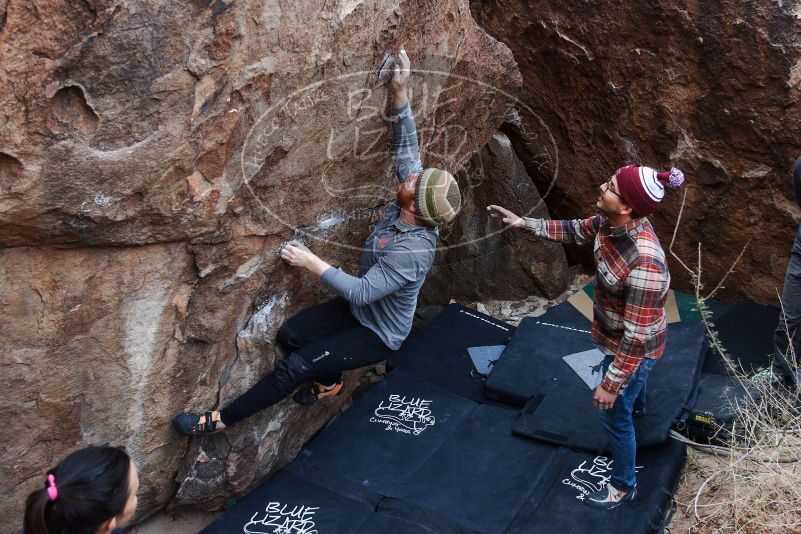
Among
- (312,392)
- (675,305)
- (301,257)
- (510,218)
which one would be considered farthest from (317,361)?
(675,305)

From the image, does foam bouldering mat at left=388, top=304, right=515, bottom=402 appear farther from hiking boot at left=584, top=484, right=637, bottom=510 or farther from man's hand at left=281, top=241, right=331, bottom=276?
man's hand at left=281, top=241, right=331, bottom=276

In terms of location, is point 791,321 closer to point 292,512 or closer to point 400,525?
point 400,525

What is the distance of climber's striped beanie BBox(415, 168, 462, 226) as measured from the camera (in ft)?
9.46

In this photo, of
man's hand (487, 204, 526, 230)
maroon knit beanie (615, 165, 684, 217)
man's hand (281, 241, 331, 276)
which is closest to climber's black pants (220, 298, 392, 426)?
man's hand (281, 241, 331, 276)

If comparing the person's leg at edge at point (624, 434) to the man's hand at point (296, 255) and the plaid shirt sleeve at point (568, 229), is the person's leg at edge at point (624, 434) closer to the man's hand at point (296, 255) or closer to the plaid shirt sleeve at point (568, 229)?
the plaid shirt sleeve at point (568, 229)

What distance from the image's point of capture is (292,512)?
3.19 m

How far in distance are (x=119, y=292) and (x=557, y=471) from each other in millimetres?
1914

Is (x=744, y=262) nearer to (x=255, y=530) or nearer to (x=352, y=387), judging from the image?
(x=352, y=387)

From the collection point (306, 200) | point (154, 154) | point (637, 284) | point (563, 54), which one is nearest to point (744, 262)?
point (563, 54)

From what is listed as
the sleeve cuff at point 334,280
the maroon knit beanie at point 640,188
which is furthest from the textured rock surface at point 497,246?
the maroon knit beanie at point 640,188

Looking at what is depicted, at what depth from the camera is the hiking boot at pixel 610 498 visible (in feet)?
10.3

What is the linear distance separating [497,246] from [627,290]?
8.01ft

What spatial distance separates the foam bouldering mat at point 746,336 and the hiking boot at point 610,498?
1061mm

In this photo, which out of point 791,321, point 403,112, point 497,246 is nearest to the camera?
point 403,112
